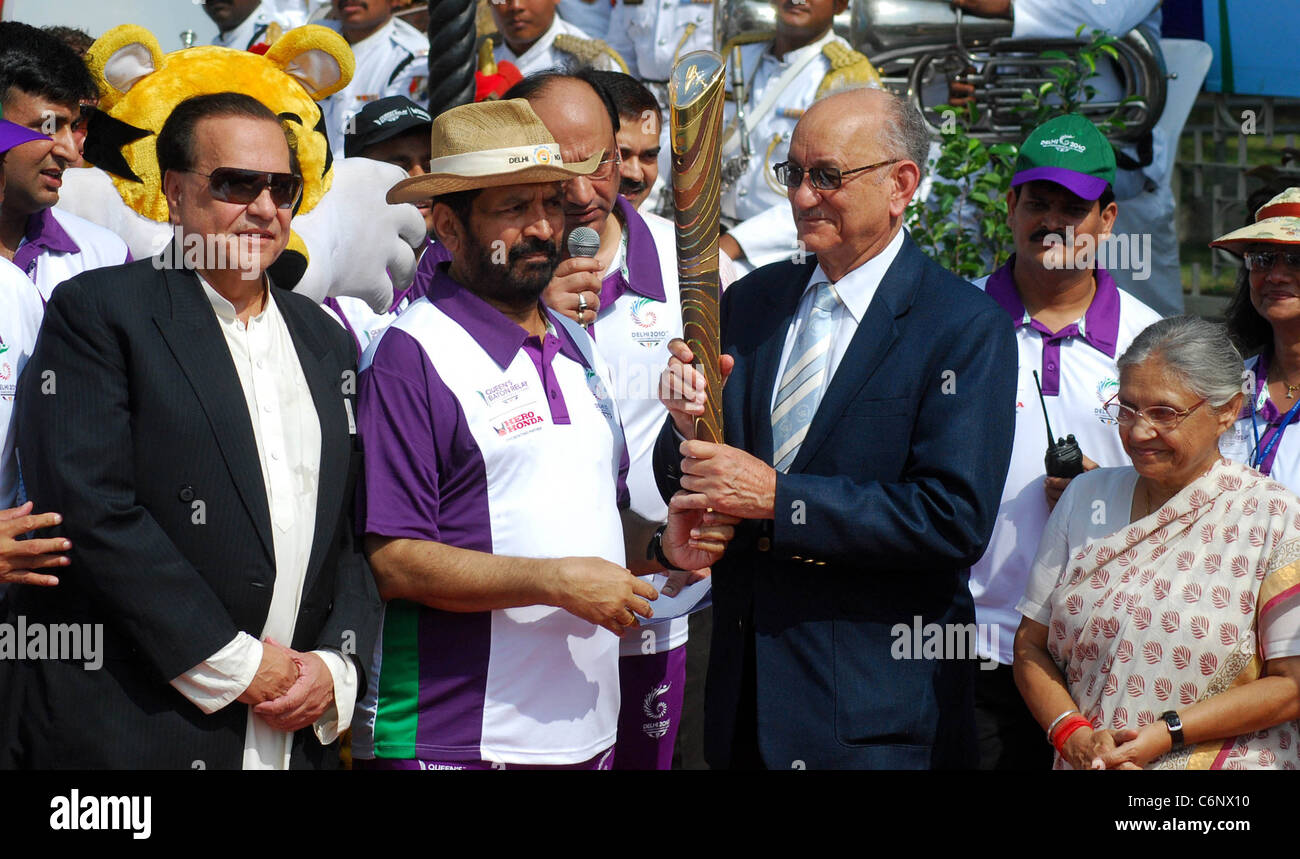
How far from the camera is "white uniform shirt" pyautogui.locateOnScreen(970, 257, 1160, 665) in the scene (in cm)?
409

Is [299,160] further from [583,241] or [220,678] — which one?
[220,678]

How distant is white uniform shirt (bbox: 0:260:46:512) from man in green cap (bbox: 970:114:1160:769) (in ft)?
8.35

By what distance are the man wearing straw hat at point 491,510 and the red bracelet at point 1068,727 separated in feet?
3.00

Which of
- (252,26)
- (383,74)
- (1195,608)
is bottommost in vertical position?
(1195,608)

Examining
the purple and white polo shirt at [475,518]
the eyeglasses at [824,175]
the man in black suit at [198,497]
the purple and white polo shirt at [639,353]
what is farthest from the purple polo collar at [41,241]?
the eyeglasses at [824,175]

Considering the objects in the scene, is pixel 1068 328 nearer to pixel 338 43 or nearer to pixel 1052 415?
pixel 1052 415

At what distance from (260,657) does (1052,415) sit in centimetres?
233

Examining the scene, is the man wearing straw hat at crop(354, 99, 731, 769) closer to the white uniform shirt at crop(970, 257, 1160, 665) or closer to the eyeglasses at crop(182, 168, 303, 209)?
the eyeglasses at crop(182, 168, 303, 209)

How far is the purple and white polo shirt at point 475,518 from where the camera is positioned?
10.5ft

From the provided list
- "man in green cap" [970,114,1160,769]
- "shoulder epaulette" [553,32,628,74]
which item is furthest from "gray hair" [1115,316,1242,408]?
"shoulder epaulette" [553,32,628,74]

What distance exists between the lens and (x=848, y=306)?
11.4ft

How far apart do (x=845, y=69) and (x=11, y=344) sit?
452cm

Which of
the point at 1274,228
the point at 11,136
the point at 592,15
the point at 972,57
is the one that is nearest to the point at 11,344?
the point at 11,136
